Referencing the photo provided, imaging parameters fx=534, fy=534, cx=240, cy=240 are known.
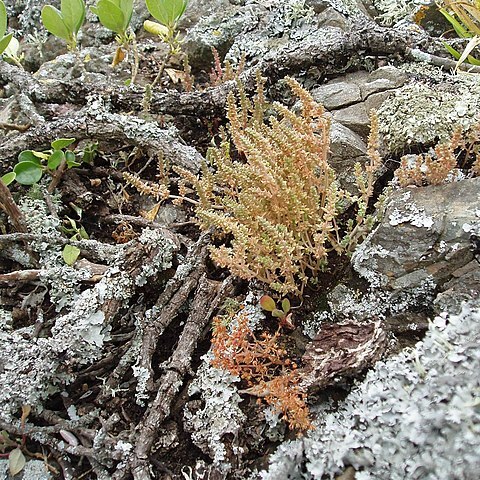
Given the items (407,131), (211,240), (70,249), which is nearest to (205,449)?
(211,240)

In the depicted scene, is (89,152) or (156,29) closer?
(89,152)

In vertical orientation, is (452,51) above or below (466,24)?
below

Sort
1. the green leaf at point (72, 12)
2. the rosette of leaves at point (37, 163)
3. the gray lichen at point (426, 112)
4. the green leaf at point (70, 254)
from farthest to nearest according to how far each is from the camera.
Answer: the green leaf at point (72, 12) < the rosette of leaves at point (37, 163) < the gray lichen at point (426, 112) < the green leaf at point (70, 254)

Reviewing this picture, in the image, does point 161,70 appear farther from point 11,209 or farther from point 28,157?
point 11,209

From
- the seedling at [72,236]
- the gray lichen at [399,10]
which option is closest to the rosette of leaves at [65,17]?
the seedling at [72,236]

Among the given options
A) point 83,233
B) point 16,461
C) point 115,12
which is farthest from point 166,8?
point 16,461

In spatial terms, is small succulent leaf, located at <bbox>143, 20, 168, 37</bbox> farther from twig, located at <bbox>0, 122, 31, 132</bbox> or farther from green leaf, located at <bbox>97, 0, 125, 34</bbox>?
twig, located at <bbox>0, 122, 31, 132</bbox>

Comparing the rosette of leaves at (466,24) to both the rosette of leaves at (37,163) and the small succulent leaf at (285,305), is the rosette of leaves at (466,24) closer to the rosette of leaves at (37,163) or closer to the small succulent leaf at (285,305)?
the small succulent leaf at (285,305)
